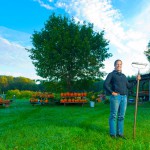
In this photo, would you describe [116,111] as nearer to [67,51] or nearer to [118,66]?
[118,66]

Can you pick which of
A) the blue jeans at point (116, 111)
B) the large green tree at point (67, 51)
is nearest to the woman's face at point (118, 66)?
the blue jeans at point (116, 111)

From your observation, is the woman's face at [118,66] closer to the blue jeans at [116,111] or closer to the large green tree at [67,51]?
the blue jeans at [116,111]

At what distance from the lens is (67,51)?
2853 cm

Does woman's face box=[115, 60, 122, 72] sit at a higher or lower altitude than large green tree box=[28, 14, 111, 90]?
lower

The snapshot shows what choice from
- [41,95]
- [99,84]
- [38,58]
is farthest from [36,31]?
[99,84]

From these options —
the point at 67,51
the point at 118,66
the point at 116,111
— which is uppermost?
the point at 67,51

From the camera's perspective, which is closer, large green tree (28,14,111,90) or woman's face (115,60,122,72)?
woman's face (115,60,122,72)

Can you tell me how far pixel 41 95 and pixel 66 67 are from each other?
166 inches

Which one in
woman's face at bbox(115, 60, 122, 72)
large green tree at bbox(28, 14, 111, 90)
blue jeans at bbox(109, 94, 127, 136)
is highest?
large green tree at bbox(28, 14, 111, 90)

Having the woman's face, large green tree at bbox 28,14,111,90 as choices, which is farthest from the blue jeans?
large green tree at bbox 28,14,111,90

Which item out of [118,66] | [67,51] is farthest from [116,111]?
[67,51]

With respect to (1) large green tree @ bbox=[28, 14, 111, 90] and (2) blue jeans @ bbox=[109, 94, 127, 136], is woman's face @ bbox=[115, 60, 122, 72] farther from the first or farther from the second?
(1) large green tree @ bbox=[28, 14, 111, 90]

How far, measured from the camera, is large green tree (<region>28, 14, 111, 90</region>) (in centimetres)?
2855

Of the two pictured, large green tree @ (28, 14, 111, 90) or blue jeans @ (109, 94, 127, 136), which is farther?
large green tree @ (28, 14, 111, 90)
